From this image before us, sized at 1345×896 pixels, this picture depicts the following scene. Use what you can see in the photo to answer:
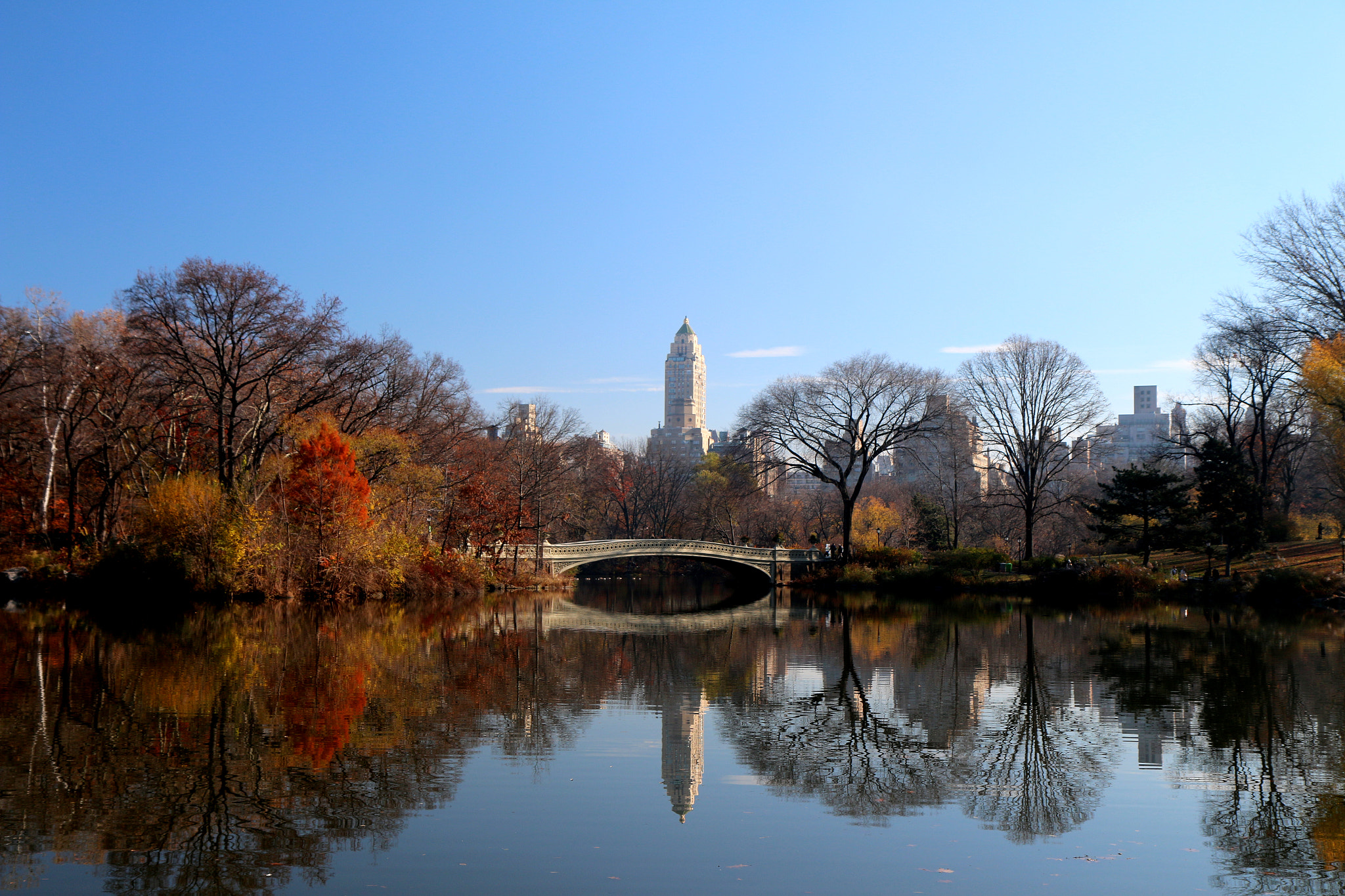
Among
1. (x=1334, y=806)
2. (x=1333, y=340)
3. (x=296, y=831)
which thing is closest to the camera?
(x=296, y=831)

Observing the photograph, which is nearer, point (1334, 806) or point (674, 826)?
point (674, 826)

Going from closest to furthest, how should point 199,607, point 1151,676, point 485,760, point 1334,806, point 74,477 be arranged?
1. point 1334,806
2. point 485,760
3. point 1151,676
4. point 199,607
5. point 74,477

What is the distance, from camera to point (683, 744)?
11594 mm

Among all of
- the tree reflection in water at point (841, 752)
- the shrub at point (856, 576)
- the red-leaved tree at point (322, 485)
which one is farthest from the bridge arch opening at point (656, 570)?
the tree reflection in water at point (841, 752)

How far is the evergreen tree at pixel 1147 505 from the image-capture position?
41281mm

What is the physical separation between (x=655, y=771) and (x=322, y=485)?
25577mm

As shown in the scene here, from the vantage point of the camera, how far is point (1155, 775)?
10195mm

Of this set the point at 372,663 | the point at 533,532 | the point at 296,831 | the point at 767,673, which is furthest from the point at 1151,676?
the point at 533,532

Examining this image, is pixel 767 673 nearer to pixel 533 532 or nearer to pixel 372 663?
pixel 372 663

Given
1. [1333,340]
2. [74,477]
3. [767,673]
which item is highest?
[1333,340]

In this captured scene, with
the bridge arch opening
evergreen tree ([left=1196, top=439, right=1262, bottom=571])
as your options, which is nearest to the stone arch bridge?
the bridge arch opening

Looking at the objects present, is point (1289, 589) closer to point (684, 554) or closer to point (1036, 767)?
point (684, 554)

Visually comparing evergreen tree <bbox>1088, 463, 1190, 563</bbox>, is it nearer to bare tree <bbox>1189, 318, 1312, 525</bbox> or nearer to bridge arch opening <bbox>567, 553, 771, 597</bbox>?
bare tree <bbox>1189, 318, 1312, 525</bbox>

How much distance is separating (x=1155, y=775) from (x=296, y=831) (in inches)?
336
